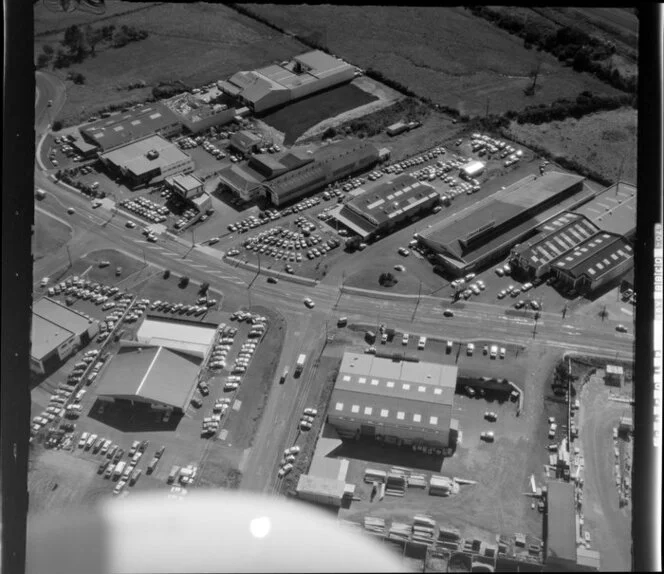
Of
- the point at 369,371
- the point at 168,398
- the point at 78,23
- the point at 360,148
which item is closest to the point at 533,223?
the point at 360,148

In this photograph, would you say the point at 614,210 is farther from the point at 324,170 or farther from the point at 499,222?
the point at 324,170

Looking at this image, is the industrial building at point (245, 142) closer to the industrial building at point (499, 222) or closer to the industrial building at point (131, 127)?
the industrial building at point (131, 127)

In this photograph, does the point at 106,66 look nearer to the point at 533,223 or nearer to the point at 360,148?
the point at 360,148

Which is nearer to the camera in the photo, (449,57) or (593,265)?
(593,265)

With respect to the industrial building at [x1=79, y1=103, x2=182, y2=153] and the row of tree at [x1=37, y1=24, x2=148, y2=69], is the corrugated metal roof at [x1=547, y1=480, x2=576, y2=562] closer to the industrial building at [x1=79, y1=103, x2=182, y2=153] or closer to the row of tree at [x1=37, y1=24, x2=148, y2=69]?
the industrial building at [x1=79, y1=103, x2=182, y2=153]

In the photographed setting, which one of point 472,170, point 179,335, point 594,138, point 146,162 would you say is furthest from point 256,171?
point 594,138
